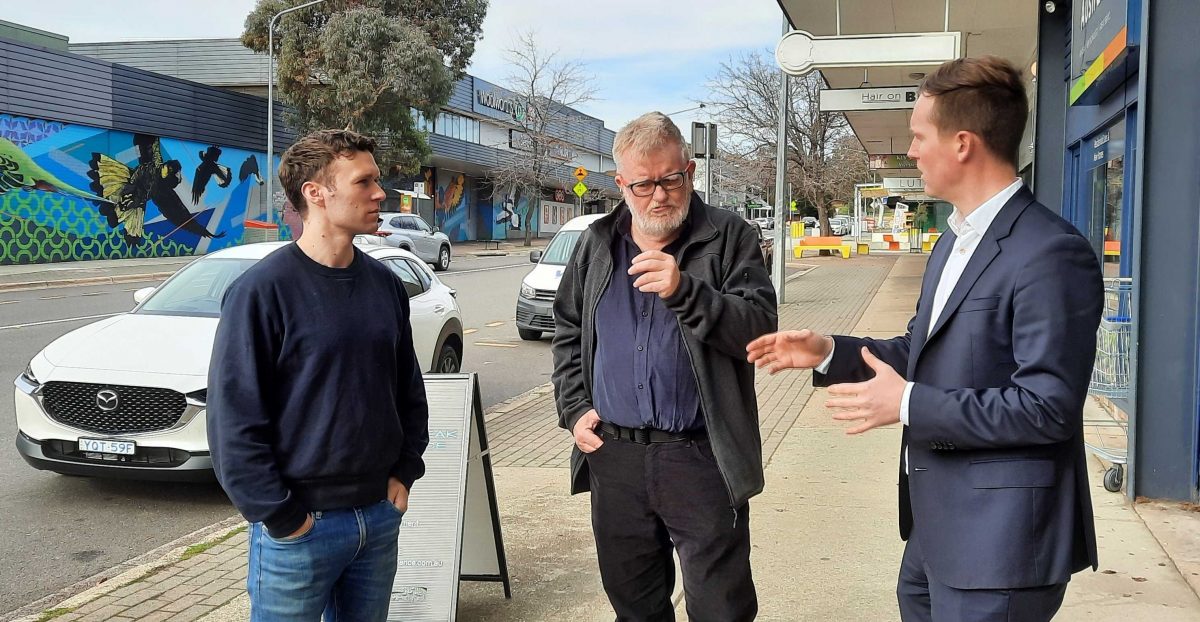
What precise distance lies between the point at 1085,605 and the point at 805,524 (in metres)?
1.60

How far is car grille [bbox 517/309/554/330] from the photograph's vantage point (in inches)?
538

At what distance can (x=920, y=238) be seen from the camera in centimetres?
5725

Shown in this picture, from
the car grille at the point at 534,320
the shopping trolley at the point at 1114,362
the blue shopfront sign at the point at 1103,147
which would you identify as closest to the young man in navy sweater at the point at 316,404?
the shopping trolley at the point at 1114,362

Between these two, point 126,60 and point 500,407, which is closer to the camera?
point 500,407

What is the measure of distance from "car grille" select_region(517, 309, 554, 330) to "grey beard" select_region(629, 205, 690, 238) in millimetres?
10464

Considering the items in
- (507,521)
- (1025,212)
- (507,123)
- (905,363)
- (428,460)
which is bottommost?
(507,521)

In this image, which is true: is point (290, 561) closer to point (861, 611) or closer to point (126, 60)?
point (861, 611)

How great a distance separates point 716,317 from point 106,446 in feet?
15.4

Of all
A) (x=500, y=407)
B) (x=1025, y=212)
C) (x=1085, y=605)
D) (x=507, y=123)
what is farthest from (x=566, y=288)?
(x=507, y=123)

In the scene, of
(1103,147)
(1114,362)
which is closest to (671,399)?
(1114,362)

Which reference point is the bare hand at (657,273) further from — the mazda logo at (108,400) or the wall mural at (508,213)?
the wall mural at (508,213)

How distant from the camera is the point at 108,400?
6.07 meters

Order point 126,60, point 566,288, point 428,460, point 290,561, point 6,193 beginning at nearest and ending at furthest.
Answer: point 290,561, point 566,288, point 428,460, point 6,193, point 126,60

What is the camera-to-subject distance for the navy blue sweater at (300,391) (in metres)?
2.55
